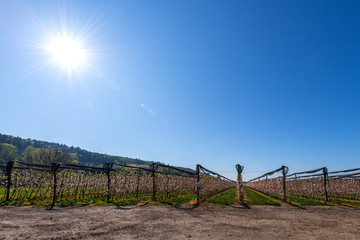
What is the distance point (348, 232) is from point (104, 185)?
19284 mm

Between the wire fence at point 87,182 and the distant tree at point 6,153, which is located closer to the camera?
the wire fence at point 87,182

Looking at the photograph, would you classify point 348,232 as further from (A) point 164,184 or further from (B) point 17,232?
(A) point 164,184

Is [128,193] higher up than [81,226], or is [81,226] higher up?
[81,226]

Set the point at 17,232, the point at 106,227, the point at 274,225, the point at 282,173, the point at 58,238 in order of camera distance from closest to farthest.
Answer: the point at 58,238, the point at 17,232, the point at 106,227, the point at 274,225, the point at 282,173

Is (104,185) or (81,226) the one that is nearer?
(81,226)

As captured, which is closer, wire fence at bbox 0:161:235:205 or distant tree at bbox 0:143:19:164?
wire fence at bbox 0:161:235:205

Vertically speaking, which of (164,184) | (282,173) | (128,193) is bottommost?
(128,193)

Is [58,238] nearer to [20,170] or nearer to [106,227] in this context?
[106,227]

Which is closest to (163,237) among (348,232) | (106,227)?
(106,227)

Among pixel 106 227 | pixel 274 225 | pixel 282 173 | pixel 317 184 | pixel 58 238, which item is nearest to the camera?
pixel 58 238

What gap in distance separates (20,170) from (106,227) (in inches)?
640

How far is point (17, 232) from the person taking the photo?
528 cm

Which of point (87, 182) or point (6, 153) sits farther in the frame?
point (6, 153)

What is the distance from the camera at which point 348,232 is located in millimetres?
5395
